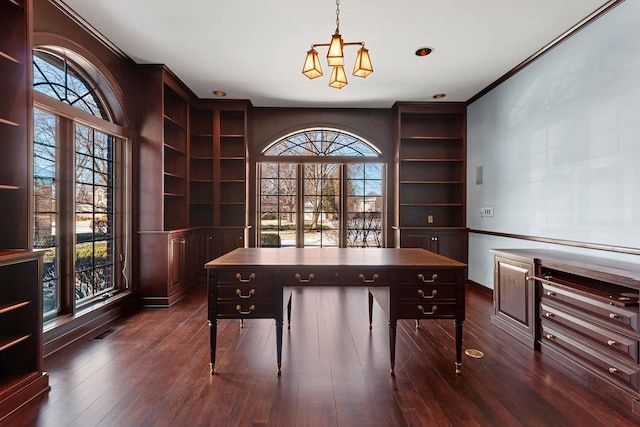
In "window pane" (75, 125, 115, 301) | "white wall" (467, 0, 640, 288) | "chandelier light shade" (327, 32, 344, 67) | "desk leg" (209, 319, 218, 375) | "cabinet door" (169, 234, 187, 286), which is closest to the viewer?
"chandelier light shade" (327, 32, 344, 67)

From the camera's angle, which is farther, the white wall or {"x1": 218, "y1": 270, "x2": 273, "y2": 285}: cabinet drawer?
the white wall

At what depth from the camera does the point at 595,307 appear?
209cm

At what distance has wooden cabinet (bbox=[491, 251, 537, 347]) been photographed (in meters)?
2.64

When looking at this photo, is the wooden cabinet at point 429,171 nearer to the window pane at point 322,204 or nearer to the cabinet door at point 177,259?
the window pane at point 322,204

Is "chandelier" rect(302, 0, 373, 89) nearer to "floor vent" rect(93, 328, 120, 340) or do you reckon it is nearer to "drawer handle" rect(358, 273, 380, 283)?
"drawer handle" rect(358, 273, 380, 283)

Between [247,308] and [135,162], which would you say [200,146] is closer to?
[135,162]

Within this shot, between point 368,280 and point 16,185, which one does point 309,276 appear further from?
point 16,185

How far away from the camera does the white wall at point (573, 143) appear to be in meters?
2.40

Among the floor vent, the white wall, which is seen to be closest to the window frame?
the floor vent

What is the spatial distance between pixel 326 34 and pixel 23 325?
10.8ft

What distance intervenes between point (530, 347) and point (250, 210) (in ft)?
13.6

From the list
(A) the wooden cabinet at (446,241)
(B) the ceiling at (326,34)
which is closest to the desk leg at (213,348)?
(B) the ceiling at (326,34)

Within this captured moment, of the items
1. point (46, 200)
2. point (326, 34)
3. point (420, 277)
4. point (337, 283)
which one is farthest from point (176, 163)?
point (420, 277)

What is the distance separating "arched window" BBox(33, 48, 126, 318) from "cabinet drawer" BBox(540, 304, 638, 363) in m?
3.84
